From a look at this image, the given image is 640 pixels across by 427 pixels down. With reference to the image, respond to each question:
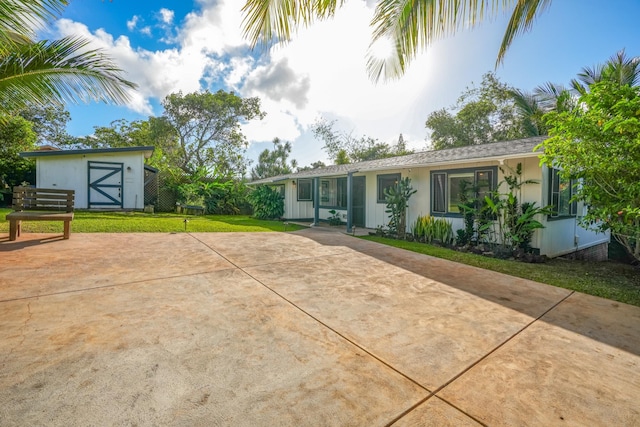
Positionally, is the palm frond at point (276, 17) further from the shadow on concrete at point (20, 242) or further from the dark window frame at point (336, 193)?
the dark window frame at point (336, 193)

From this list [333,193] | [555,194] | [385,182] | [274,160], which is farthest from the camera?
[274,160]

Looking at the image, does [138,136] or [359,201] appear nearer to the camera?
[359,201]

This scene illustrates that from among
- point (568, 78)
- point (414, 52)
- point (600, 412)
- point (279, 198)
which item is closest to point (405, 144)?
point (568, 78)

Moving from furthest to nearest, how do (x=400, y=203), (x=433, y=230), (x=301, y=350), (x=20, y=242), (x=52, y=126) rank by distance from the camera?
1. (x=52, y=126)
2. (x=400, y=203)
3. (x=433, y=230)
4. (x=20, y=242)
5. (x=301, y=350)

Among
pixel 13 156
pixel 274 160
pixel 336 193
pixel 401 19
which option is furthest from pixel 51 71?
Result: pixel 274 160

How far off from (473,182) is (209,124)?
2289 centimetres

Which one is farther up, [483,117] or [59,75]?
[483,117]

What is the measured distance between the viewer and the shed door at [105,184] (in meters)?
13.9

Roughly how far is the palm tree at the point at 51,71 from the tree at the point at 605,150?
698cm

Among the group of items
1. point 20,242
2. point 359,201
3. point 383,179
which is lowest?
point 20,242

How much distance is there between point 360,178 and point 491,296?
8344 mm

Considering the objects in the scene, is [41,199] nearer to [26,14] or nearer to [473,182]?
[26,14]

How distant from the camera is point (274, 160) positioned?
1526 inches

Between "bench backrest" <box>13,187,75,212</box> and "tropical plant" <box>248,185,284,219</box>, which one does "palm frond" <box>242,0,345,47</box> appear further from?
"tropical plant" <box>248,185,284,219</box>
